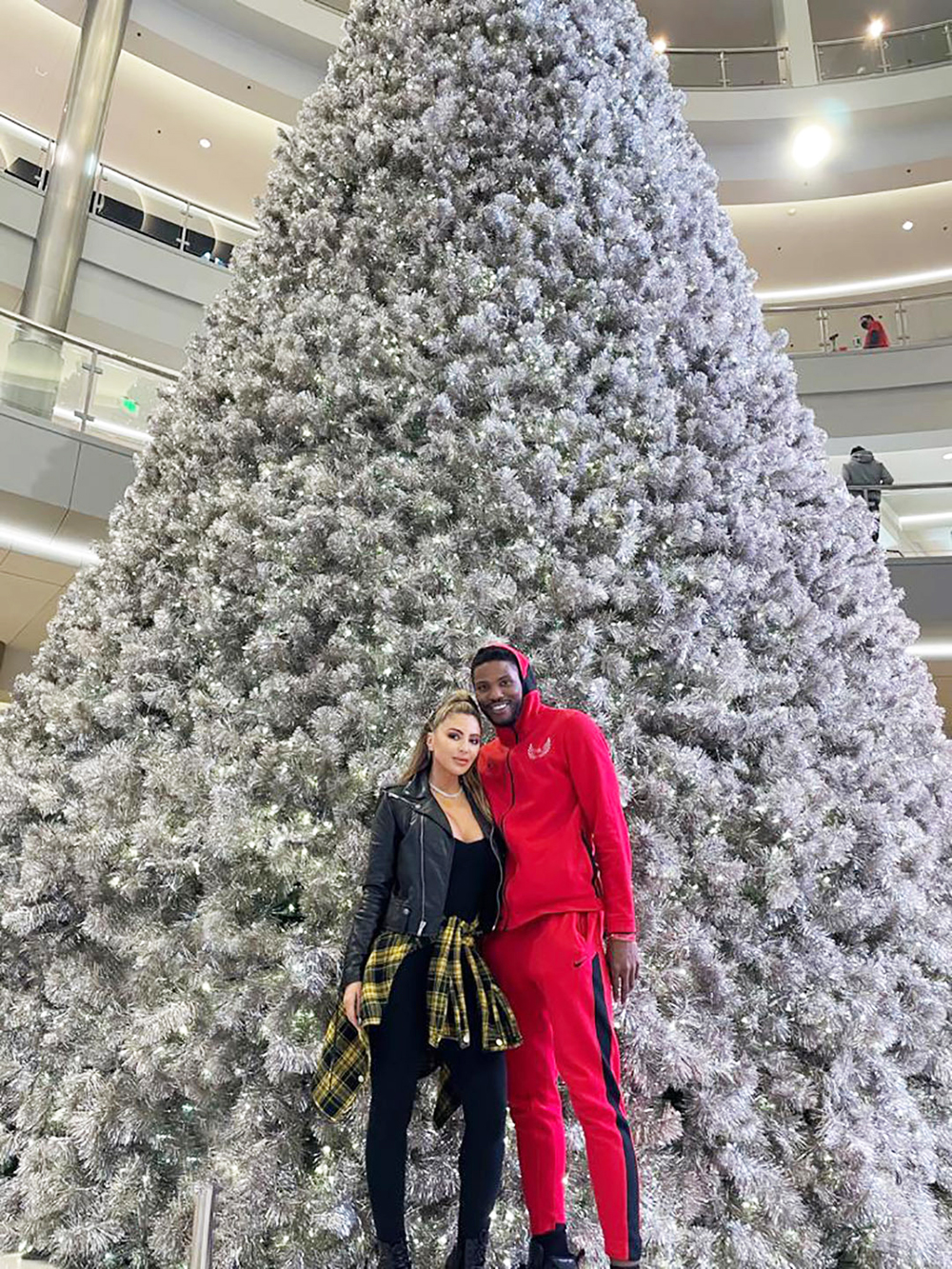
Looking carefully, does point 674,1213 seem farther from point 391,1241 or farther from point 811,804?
point 811,804

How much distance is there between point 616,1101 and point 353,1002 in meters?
0.49

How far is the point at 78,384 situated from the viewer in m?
6.33

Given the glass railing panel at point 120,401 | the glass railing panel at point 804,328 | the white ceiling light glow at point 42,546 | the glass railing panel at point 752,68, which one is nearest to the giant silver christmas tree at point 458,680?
the glass railing panel at point 120,401

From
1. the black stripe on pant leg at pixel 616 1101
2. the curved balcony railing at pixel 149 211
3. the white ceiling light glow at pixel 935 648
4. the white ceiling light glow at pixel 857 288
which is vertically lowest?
the black stripe on pant leg at pixel 616 1101

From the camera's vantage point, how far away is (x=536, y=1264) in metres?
1.39

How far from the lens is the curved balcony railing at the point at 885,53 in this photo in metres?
12.7

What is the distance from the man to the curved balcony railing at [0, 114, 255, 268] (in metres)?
10.4

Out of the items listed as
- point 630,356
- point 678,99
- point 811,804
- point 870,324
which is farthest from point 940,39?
point 811,804

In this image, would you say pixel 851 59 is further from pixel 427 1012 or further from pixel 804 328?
pixel 427 1012

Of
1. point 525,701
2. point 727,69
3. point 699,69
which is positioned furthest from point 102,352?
point 727,69

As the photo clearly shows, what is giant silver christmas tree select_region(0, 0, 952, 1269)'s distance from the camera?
1597 millimetres

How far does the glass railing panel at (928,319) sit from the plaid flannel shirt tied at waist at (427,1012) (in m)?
12.8

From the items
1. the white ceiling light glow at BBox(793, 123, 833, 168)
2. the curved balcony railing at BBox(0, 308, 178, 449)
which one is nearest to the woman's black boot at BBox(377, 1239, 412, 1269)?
the curved balcony railing at BBox(0, 308, 178, 449)

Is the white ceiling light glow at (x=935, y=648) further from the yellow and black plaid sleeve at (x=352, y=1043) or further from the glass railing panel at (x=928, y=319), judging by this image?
the yellow and black plaid sleeve at (x=352, y=1043)
